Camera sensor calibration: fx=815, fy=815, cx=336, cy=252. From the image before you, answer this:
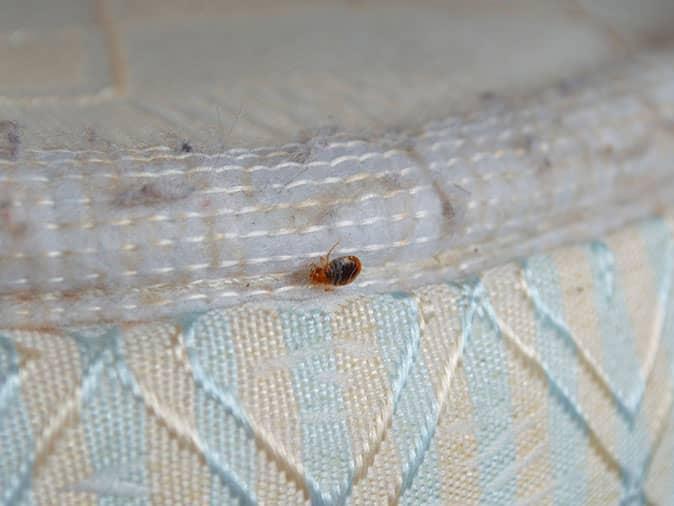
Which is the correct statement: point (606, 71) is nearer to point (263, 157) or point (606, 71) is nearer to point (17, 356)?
point (263, 157)

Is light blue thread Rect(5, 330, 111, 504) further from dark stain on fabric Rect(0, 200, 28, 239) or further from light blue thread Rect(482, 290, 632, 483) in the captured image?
light blue thread Rect(482, 290, 632, 483)

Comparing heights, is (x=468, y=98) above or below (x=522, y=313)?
above

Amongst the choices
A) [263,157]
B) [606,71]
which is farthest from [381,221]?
[606,71]

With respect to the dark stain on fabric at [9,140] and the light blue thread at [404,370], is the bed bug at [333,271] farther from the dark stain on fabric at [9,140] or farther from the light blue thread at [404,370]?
the dark stain on fabric at [9,140]

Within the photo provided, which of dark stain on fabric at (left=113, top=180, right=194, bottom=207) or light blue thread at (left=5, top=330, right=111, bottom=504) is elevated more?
dark stain on fabric at (left=113, top=180, right=194, bottom=207)

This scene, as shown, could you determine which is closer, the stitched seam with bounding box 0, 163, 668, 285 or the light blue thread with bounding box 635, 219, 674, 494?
the stitched seam with bounding box 0, 163, 668, 285

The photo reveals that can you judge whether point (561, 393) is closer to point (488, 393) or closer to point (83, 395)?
point (488, 393)

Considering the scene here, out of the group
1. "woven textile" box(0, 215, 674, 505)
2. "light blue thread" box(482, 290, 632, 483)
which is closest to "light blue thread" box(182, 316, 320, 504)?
"woven textile" box(0, 215, 674, 505)
